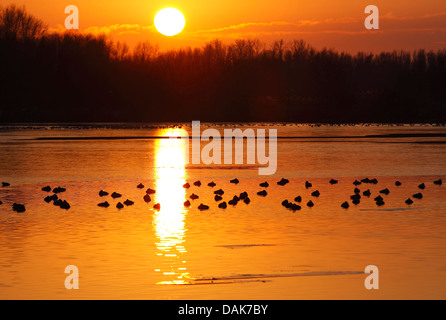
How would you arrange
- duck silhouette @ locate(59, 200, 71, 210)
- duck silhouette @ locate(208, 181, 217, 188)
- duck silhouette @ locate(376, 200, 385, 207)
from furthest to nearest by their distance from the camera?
duck silhouette @ locate(208, 181, 217, 188) < duck silhouette @ locate(376, 200, 385, 207) < duck silhouette @ locate(59, 200, 71, 210)

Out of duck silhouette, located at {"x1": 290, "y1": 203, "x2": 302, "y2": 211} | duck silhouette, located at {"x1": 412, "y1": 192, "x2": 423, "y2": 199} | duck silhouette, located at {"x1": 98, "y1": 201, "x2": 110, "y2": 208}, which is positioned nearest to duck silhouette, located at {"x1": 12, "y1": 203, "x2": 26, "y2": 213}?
duck silhouette, located at {"x1": 98, "y1": 201, "x2": 110, "y2": 208}

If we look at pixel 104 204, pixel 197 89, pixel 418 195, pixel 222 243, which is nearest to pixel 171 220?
pixel 104 204

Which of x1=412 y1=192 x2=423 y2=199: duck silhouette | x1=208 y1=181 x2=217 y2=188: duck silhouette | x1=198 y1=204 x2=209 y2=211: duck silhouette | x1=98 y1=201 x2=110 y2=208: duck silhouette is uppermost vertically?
x1=208 y1=181 x2=217 y2=188: duck silhouette

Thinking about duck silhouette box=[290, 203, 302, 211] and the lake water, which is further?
duck silhouette box=[290, 203, 302, 211]

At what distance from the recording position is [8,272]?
47.1 feet

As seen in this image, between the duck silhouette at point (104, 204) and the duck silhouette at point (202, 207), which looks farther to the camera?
the duck silhouette at point (104, 204)

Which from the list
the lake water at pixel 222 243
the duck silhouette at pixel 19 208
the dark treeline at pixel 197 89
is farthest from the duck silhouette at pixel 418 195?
the dark treeline at pixel 197 89

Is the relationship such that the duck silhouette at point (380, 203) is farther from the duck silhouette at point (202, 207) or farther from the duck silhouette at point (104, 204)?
the duck silhouette at point (104, 204)

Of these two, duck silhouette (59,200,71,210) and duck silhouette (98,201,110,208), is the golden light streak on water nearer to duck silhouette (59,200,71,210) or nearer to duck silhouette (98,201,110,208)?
duck silhouette (98,201,110,208)

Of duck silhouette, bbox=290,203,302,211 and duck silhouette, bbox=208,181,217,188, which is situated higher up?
duck silhouette, bbox=208,181,217,188

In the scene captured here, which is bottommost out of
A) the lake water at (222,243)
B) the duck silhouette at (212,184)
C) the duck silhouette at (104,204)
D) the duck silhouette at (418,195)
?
the lake water at (222,243)

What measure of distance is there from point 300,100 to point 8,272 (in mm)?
147906
